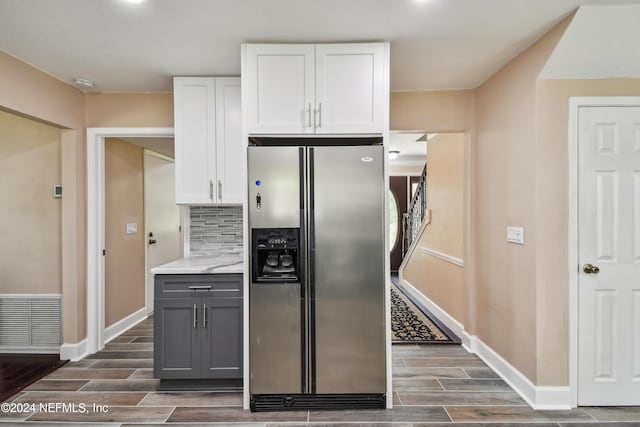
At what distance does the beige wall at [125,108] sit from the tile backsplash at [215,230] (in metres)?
0.93

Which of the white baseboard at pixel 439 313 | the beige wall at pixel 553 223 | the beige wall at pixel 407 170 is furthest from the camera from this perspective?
the beige wall at pixel 407 170

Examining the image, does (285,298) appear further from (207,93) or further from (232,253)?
(207,93)

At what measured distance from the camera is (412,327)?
3939mm

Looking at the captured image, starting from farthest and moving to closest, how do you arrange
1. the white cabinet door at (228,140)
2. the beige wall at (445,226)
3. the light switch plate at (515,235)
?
the beige wall at (445,226)
the white cabinet door at (228,140)
the light switch plate at (515,235)

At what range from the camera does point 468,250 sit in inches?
130

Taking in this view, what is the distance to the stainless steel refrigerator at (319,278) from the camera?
2.32 m

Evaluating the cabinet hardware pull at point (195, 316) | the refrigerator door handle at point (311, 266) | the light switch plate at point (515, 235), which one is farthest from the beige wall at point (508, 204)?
the cabinet hardware pull at point (195, 316)

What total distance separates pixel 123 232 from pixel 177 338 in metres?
1.86

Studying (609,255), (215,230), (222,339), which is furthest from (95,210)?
(609,255)

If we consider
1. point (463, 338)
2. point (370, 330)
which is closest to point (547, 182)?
point (370, 330)

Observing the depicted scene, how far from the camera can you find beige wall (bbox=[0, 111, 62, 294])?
10.7ft

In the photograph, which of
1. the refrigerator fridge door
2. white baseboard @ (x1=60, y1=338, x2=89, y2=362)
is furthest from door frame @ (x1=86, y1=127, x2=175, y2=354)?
the refrigerator fridge door

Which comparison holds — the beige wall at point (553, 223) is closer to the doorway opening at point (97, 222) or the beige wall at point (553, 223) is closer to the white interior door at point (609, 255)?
the white interior door at point (609, 255)

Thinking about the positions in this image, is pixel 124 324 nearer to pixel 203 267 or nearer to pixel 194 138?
pixel 203 267
